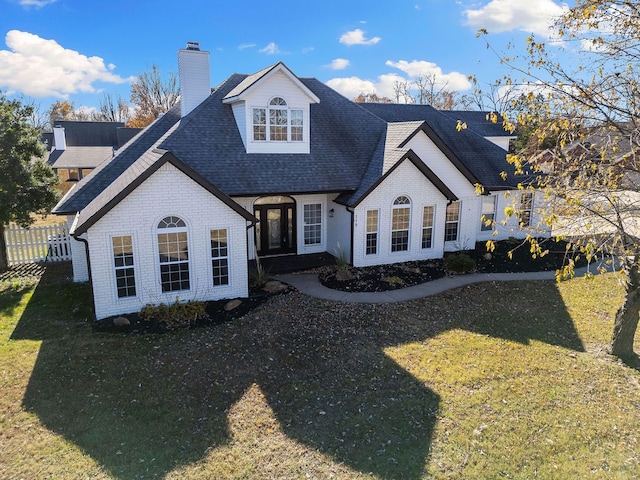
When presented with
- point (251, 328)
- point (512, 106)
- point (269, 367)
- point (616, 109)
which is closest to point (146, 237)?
point (251, 328)

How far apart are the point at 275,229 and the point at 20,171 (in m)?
9.88

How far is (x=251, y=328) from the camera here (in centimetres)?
1194

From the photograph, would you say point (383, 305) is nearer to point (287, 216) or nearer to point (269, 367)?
point (269, 367)

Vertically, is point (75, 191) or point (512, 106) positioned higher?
point (512, 106)

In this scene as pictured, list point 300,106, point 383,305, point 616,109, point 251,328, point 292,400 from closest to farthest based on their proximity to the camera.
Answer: point 616,109
point 292,400
point 251,328
point 383,305
point 300,106

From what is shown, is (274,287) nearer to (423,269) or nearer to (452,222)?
(423,269)

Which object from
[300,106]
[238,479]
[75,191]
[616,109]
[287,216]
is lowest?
[238,479]

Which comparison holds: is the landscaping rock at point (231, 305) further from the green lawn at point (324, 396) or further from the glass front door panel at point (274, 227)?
the glass front door panel at point (274, 227)

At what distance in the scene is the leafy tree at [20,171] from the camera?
1612cm

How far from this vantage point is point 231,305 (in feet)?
43.5

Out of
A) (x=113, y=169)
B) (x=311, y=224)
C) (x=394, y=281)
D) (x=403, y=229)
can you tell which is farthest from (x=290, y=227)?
(x=113, y=169)

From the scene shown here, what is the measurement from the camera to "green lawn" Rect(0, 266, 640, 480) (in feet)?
23.5

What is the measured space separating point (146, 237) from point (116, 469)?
703 centimetres

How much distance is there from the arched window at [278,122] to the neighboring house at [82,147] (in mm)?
23393
